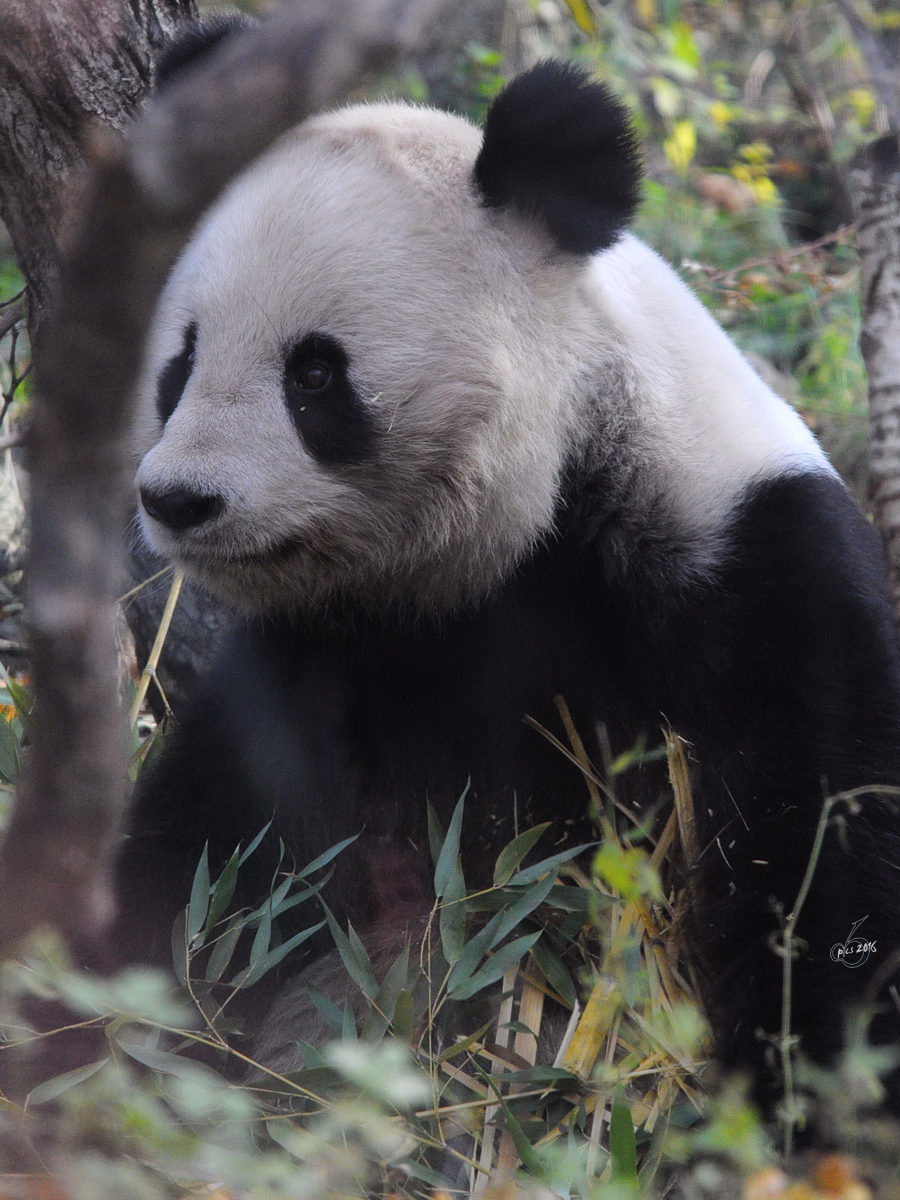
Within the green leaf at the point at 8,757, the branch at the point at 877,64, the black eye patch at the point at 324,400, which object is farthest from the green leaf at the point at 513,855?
the branch at the point at 877,64

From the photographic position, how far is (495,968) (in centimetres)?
210

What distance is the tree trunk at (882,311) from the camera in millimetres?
3111

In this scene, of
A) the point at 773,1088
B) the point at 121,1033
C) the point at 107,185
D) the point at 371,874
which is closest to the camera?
the point at 107,185

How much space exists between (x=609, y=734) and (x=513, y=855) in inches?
Answer: 12.5

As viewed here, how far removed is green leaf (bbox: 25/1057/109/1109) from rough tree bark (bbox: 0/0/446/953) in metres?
0.87

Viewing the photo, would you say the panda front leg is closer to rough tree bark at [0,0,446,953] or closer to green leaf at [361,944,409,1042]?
green leaf at [361,944,409,1042]

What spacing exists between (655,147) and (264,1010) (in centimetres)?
649

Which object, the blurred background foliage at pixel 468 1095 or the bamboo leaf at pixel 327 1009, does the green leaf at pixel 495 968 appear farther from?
the bamboo leaf at pixel 327 1009

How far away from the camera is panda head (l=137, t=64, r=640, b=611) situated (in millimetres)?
2143

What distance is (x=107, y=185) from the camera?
1082 millimetres

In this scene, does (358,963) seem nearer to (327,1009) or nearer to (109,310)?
(327,1009)

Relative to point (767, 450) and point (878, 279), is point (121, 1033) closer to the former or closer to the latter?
point (767, 450)

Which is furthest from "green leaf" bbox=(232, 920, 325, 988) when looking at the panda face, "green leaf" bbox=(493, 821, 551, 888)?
the panda face

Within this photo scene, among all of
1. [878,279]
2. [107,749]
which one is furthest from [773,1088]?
[878,279]
